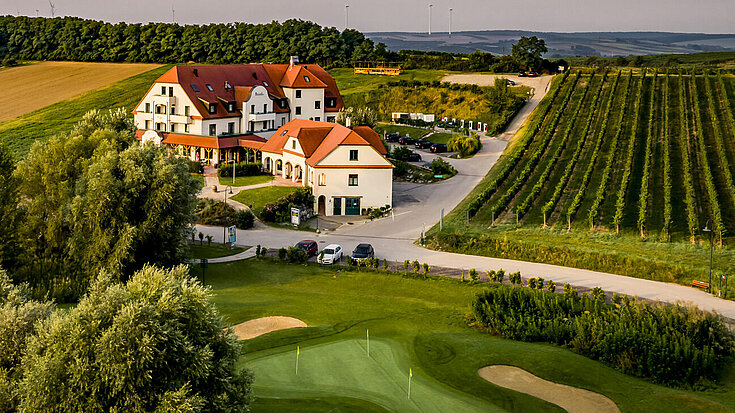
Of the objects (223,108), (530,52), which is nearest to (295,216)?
(223,108)

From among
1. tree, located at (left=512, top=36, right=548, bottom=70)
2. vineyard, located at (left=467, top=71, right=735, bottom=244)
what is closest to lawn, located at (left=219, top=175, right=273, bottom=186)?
vineyard, located at (left=467, top=71, right=735, bottom=244)

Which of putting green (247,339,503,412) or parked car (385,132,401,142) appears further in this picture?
parked car (385,132,401,142)

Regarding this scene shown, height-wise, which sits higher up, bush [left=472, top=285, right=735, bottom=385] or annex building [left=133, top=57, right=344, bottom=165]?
annex building [left=133, top=57, right=344, bottom=165]

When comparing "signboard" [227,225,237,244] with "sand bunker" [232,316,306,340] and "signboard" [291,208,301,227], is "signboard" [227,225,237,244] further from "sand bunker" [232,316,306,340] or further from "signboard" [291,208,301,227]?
"sand bunker" [232,316,306,340]

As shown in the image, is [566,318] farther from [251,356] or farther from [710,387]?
[251,356]

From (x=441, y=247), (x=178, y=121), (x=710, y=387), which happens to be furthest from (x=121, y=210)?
(x=178, y=121)
